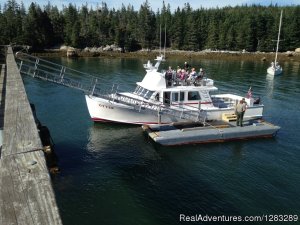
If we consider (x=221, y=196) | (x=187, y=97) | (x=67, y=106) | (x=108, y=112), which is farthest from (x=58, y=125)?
(x=221, y=196)

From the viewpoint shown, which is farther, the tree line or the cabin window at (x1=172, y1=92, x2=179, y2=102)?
the tree line

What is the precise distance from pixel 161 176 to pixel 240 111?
358 inches

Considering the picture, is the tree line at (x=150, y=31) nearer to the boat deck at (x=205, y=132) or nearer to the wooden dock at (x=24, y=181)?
the boat deck at (x=205, y=132)

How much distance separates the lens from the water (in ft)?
45.7

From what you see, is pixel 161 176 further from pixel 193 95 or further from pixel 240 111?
pixel 193 95

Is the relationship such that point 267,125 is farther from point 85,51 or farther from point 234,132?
point 85,51

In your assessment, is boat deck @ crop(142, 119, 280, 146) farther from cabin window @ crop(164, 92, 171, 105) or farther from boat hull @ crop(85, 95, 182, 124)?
cabin window @ crop(164, 92, 171, 105)

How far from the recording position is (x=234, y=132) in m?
22.4

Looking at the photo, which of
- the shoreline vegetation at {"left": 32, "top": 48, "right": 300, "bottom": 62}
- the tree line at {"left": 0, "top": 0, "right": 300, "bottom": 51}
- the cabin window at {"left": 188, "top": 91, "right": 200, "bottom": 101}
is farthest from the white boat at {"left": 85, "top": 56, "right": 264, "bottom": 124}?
the tree line at {"left": 0, "top": 0, "right": 300, "bottom": 51}

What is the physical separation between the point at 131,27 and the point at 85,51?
26050 mm

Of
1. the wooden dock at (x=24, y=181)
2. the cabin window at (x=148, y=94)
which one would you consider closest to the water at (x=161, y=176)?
the cabin window at (x=148, y=94)

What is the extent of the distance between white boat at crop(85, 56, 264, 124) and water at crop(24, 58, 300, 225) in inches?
43.6

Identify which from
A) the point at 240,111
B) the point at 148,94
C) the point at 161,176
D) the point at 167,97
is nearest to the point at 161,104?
the point at 167,97

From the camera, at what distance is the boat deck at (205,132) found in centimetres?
2117
